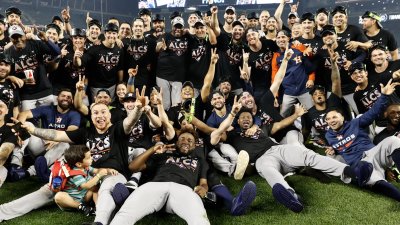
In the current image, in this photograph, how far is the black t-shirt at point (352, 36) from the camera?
252 inches

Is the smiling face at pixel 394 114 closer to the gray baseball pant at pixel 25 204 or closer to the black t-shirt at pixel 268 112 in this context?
the black t-shirt at pixel 268 112

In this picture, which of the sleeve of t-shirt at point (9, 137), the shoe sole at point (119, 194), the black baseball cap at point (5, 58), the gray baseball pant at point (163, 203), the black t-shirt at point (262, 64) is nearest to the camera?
the gray baseball pant at point (163, 203)

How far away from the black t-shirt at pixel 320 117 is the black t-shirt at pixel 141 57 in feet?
9.79

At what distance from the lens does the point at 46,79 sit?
6281 millimetres

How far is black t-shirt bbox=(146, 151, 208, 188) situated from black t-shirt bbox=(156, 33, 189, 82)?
255cm

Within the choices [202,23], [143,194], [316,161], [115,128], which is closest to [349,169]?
[316,161]

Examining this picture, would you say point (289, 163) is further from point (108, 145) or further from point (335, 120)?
point (108, 145)

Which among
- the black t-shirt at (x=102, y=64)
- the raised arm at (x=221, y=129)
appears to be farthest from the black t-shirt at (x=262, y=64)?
the black t-shirt at (x=102, y=64)

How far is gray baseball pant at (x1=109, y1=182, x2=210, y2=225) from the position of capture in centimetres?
346

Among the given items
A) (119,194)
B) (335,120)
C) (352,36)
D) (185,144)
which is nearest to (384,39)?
(352,36)

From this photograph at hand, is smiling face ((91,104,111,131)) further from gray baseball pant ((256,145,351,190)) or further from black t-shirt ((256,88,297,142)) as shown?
black t-shirt ((256,88,297,142))

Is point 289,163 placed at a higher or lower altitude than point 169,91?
lower

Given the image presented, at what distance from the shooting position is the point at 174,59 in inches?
271

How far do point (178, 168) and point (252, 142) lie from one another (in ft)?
4.73
